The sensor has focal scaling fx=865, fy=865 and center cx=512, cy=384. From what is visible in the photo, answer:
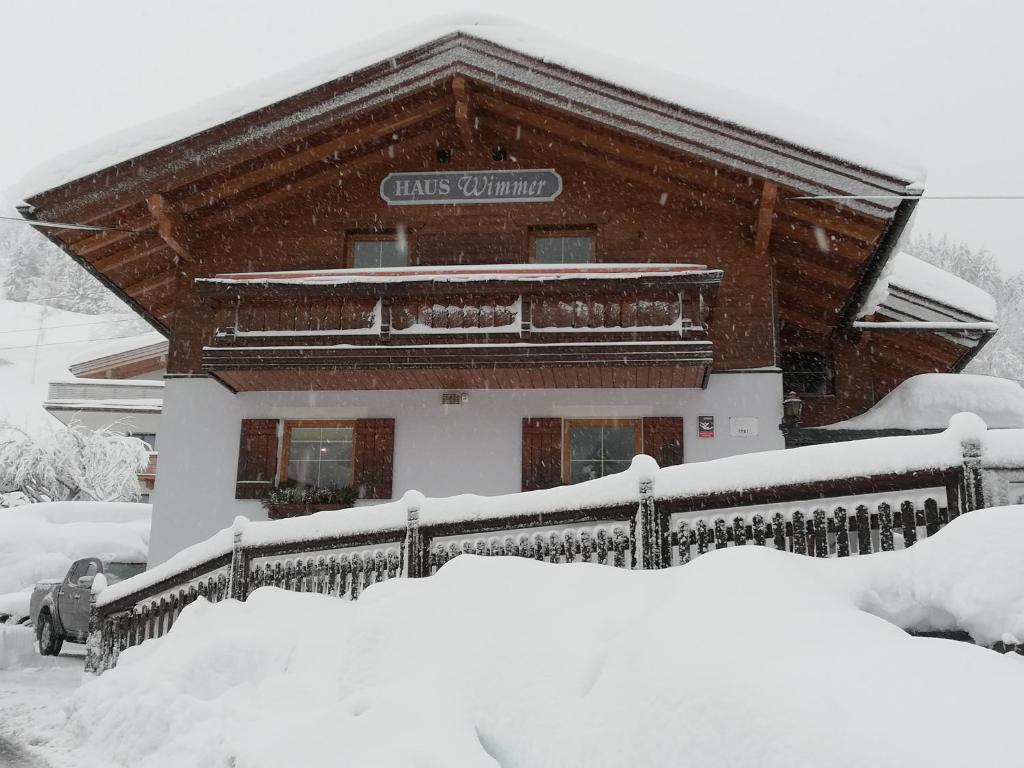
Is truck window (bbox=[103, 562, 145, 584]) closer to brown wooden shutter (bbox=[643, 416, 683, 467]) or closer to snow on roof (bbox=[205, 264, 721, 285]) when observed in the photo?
snow on roof (bbox=[205, 264, 721, 285])

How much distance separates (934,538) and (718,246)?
26.0ft

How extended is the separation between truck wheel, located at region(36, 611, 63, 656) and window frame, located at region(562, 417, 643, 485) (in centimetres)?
783

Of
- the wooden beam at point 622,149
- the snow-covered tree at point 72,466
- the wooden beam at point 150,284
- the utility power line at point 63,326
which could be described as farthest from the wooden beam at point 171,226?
the utility power line at point 63,326

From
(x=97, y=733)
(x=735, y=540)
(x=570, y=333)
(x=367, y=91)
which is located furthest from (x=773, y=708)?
(x=367, y=91)

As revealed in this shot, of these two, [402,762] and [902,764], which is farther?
[402,762]

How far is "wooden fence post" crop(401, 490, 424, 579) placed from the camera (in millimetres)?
6609

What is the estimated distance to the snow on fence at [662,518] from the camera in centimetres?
482

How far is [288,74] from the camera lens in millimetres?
11328

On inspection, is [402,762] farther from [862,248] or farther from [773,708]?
[862,248]

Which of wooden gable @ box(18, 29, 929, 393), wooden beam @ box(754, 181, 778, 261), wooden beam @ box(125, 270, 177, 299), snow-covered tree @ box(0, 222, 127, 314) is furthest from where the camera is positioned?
snow-covered tree @ box(0, 222, 127, 314)

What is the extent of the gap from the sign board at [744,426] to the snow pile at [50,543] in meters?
11.4

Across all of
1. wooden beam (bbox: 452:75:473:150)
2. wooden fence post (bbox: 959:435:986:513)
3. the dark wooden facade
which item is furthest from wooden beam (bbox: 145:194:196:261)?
wooden fence post (bbox: 959:435:986:513)

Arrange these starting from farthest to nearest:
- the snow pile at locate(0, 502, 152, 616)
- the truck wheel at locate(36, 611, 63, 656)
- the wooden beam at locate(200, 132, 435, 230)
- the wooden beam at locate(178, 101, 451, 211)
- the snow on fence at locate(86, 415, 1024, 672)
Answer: the snow pile at locate(0, 502, 152, 616), the truck wheel at locate(36, 611, 63, 656), the wooden beam at locate(200, 132, 435, 230), the wooden beam at locate(178, 101, 451, 211), the snow on fence at locate(86, 415, 1024, 672)

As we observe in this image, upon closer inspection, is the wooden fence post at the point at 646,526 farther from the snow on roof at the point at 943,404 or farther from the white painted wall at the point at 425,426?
the snow on roof at the point at 943,404
